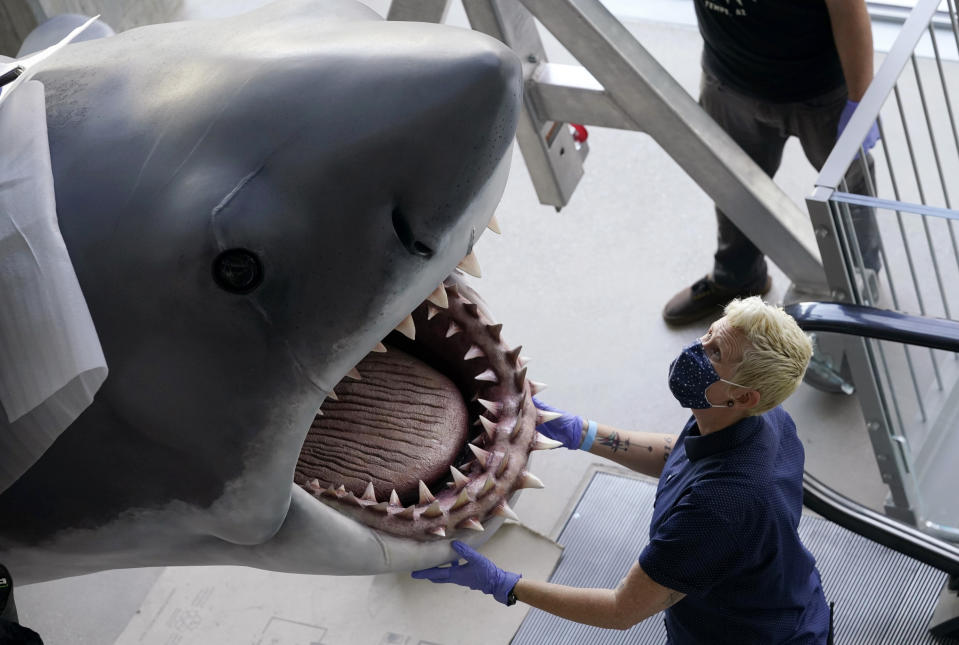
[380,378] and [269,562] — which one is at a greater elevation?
[269,562]

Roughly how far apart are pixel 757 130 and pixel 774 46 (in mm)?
369

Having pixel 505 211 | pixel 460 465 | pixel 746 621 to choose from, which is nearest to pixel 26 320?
pixel 460 465

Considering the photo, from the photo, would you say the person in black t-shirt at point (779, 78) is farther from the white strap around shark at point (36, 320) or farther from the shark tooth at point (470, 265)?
the white strap around shark at point (36, 320)

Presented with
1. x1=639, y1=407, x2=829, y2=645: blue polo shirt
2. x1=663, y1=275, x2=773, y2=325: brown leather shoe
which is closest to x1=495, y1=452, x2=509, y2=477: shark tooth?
x1=639, y1=407, x2=829, y2=645: blue polo shirt

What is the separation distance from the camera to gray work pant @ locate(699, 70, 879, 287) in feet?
9.73

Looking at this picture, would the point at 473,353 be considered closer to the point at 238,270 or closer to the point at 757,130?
the point at 238,270

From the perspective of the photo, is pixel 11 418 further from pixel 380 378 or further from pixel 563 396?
pixel 563 396

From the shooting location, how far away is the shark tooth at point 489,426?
161 cm

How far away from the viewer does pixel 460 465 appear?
173cm

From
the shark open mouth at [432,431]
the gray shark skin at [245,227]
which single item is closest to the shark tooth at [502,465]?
the shark open mouth at [432,431]

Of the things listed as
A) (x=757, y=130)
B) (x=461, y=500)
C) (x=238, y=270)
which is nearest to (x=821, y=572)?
(x=757, y=130)

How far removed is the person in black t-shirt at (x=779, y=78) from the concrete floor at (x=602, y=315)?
35 centimetres

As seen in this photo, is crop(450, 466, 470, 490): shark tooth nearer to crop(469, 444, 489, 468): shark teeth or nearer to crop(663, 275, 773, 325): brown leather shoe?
crop(469, 444, 489, 468): shark teeth

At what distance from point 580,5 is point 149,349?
168 cm
